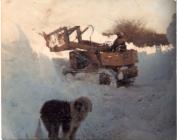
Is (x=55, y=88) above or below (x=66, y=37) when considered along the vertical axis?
below

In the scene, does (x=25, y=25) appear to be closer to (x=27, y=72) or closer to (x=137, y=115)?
(x=27, y=72)

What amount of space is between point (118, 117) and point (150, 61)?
20cm

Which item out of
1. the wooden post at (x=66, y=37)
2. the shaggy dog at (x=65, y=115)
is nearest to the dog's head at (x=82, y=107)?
the shaggy dog at (x=65, y=115)

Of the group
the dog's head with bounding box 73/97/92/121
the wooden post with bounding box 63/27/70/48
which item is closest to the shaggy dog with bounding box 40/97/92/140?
the dog's head with bounding box 73/97/92/121

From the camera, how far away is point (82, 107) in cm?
178

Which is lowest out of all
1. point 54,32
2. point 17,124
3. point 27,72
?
point 17,124

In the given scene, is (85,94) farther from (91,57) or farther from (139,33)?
(139,33)

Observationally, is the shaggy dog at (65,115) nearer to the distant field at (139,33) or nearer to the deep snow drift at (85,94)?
the deep snow drift at (85,94)

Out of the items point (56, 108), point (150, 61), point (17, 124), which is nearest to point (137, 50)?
point (150, 61)

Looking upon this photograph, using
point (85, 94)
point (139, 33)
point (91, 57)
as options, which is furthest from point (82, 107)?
point (139, 33)

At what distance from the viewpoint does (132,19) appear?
1.77 metres

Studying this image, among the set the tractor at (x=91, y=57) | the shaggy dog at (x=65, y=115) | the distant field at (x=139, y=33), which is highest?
the distant field at (x=139, y=33)

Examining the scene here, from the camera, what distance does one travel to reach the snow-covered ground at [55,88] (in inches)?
69.7

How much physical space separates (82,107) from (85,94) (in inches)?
1.7
